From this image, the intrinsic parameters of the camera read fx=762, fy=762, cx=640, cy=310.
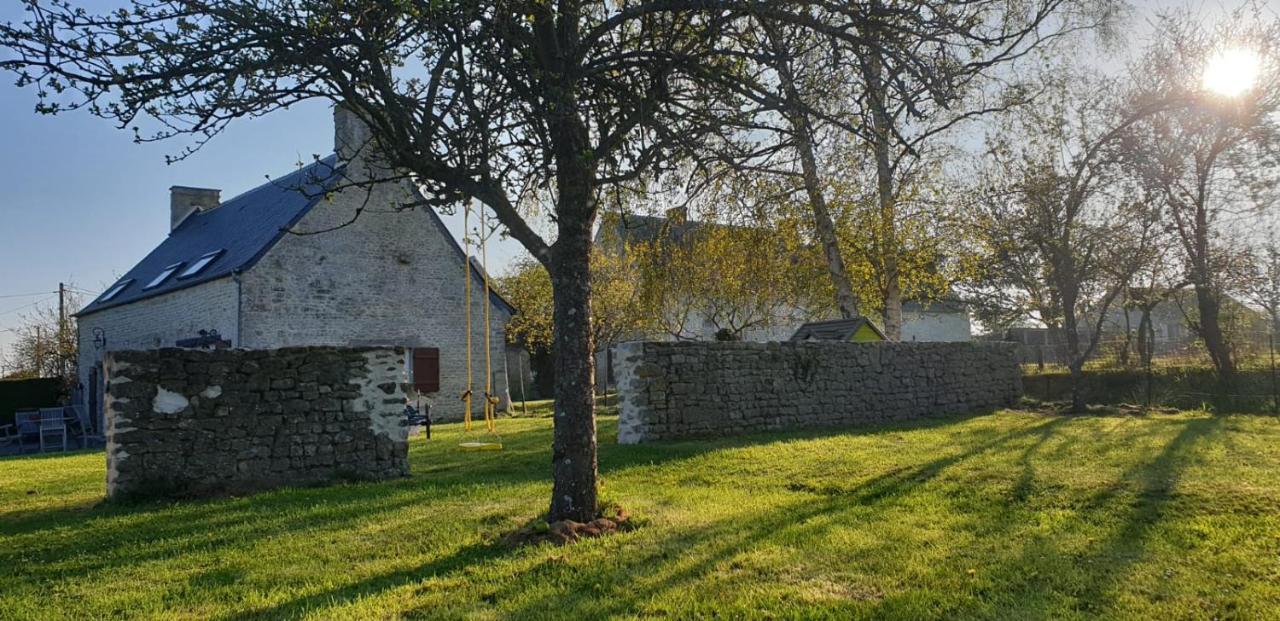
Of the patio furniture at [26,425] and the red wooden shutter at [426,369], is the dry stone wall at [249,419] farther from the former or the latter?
the patio furniture at [26,425]

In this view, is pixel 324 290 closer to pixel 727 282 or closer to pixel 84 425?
pixel 84 425

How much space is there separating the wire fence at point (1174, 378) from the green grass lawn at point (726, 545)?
8.39 meters

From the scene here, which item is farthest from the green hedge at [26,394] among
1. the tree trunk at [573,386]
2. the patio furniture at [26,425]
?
the tree trunk at [573,386]

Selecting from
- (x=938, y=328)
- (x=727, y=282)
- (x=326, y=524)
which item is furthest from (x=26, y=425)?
(x=938, y=328)

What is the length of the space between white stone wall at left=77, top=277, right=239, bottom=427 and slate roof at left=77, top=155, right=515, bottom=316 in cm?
23

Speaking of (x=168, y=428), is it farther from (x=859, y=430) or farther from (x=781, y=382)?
(x=859, y=430)

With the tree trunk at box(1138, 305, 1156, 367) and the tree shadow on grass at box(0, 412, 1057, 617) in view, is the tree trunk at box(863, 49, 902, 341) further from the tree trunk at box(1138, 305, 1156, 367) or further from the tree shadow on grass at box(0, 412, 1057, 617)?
the tree shadow on grass at box(0, 412, 1057, 617)

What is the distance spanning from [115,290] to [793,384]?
21.1 m

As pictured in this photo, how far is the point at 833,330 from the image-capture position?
14.8 metres

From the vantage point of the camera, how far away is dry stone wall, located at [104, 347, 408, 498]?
287 inches

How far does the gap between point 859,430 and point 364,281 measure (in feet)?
39.9

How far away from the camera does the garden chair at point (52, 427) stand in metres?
17.2

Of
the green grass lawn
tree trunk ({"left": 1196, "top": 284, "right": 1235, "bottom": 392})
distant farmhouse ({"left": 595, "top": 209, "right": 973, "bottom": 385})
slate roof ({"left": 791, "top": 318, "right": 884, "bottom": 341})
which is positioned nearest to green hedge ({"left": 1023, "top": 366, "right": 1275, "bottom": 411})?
tree trunk ({"left": 1196, "top": 284, "right": 1235, "bottom": 392})

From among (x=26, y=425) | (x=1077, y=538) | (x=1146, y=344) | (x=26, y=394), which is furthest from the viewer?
(x=26, y=394)
